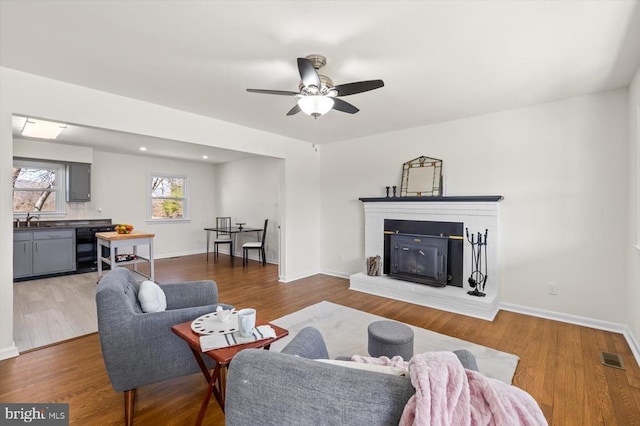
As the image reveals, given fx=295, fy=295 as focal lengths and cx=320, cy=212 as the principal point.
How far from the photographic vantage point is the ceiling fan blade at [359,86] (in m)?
2.18

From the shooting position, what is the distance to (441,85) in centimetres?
291

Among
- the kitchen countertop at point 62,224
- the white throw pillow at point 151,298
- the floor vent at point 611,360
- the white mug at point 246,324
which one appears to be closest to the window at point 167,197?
the kitchen countertop at point 62,224

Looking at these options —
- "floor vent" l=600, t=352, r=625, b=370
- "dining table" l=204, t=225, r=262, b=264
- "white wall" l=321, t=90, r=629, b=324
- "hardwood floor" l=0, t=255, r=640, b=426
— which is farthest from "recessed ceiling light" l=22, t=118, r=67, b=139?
"floor vent" l=600, t=352, r=625, b=370

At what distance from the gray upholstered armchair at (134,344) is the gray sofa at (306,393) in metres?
1.04

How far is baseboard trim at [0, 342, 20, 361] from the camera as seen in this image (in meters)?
2.50

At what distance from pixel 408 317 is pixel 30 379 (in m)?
3.46

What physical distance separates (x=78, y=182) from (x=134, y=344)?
5643 mm

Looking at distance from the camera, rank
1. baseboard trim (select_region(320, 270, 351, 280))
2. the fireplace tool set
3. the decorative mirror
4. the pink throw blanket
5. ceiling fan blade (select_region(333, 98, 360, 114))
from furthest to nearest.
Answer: baseboard trim (select_region(320, 270, 351, 280)) < the decorative mirror < the fireplace tool set < ceiling fan blade (select_region(333, 98, 360, 114)) < the pink throw blanket

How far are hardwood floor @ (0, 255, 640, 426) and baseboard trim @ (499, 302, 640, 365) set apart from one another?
3.0 inches

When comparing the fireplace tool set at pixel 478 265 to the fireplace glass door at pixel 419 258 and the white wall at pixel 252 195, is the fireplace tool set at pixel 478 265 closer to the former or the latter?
the fireplace glass door at pixel 419 258

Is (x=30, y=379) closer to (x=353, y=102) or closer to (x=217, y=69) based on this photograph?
(x=217, y=69)

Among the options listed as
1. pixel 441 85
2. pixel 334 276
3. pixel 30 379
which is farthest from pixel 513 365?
pixel 30 379

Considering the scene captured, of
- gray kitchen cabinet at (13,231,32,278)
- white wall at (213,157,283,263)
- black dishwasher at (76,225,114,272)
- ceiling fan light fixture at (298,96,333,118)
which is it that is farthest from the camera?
white wall at (213,157,283,263)

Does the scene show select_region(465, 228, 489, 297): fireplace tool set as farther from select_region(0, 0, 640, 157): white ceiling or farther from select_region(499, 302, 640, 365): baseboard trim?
select_region(0, 0, 640, 157): white ceiling
